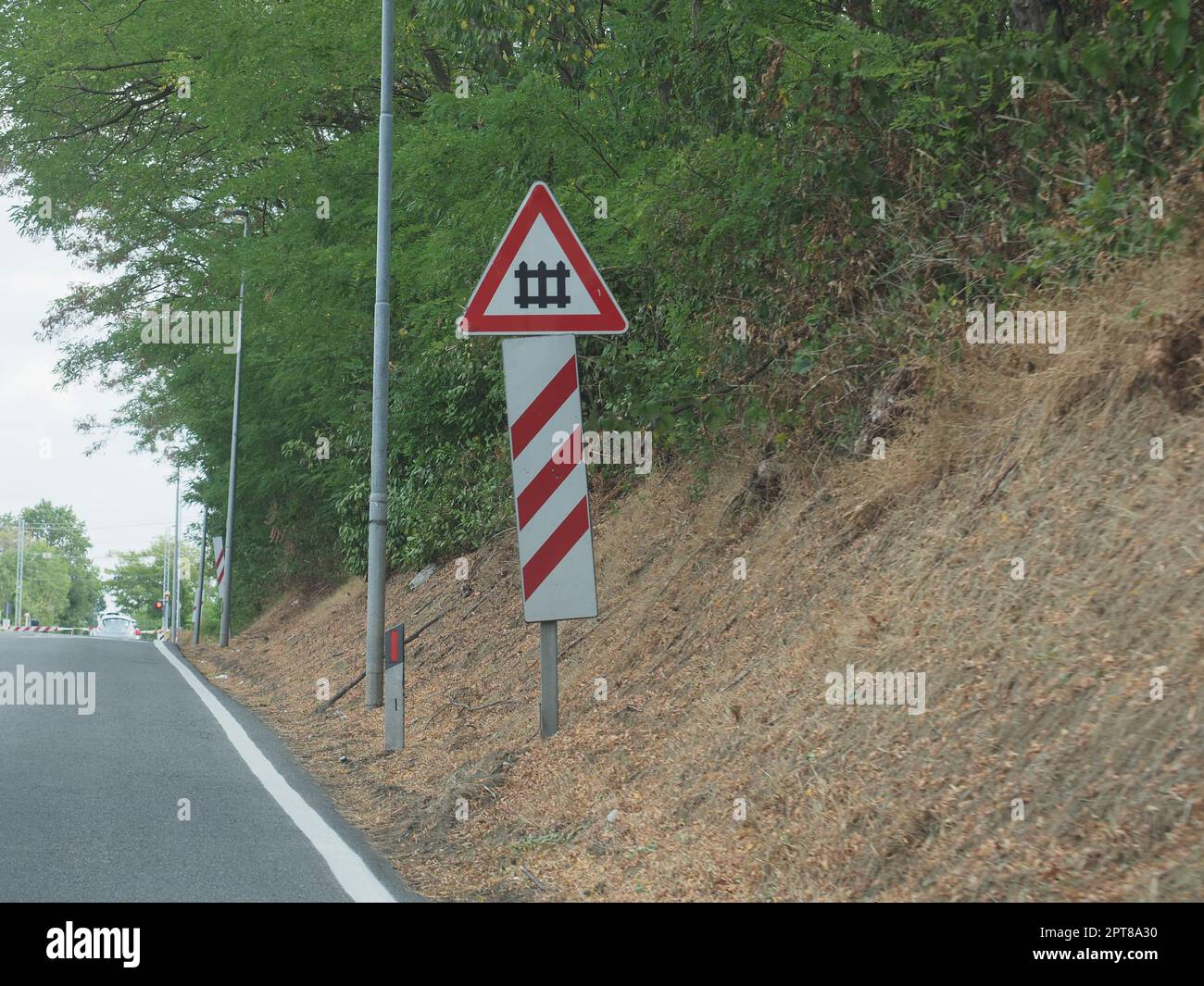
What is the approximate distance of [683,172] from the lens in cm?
1069

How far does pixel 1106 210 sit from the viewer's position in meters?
7.96

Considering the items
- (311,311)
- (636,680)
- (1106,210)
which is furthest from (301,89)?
(1106,210)

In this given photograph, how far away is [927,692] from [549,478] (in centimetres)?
310

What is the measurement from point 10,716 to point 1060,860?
1097 cm

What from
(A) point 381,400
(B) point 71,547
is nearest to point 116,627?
(A) point 381,400

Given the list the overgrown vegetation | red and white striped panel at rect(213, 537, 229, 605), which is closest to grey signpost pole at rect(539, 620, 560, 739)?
the overgrown vegetation

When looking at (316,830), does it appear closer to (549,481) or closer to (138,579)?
(549,481)

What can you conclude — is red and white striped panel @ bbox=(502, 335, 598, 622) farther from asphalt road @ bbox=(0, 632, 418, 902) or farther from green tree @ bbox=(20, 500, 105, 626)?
green tree @ bbox=(20, 500, 105, 626)

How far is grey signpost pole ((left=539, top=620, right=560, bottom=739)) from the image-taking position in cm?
869

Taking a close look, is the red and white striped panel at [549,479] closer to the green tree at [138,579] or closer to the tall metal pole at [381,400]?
the tall metal pole at [381,400]

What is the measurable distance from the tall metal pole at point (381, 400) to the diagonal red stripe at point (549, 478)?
5607mm

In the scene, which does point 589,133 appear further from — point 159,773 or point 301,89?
point 301,89

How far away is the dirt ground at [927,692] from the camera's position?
502 centimetres

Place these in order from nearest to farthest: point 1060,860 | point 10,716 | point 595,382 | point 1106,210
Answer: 1. point 1060,860
2. point 1106,210
3. point 10,716
4. point 595,382
